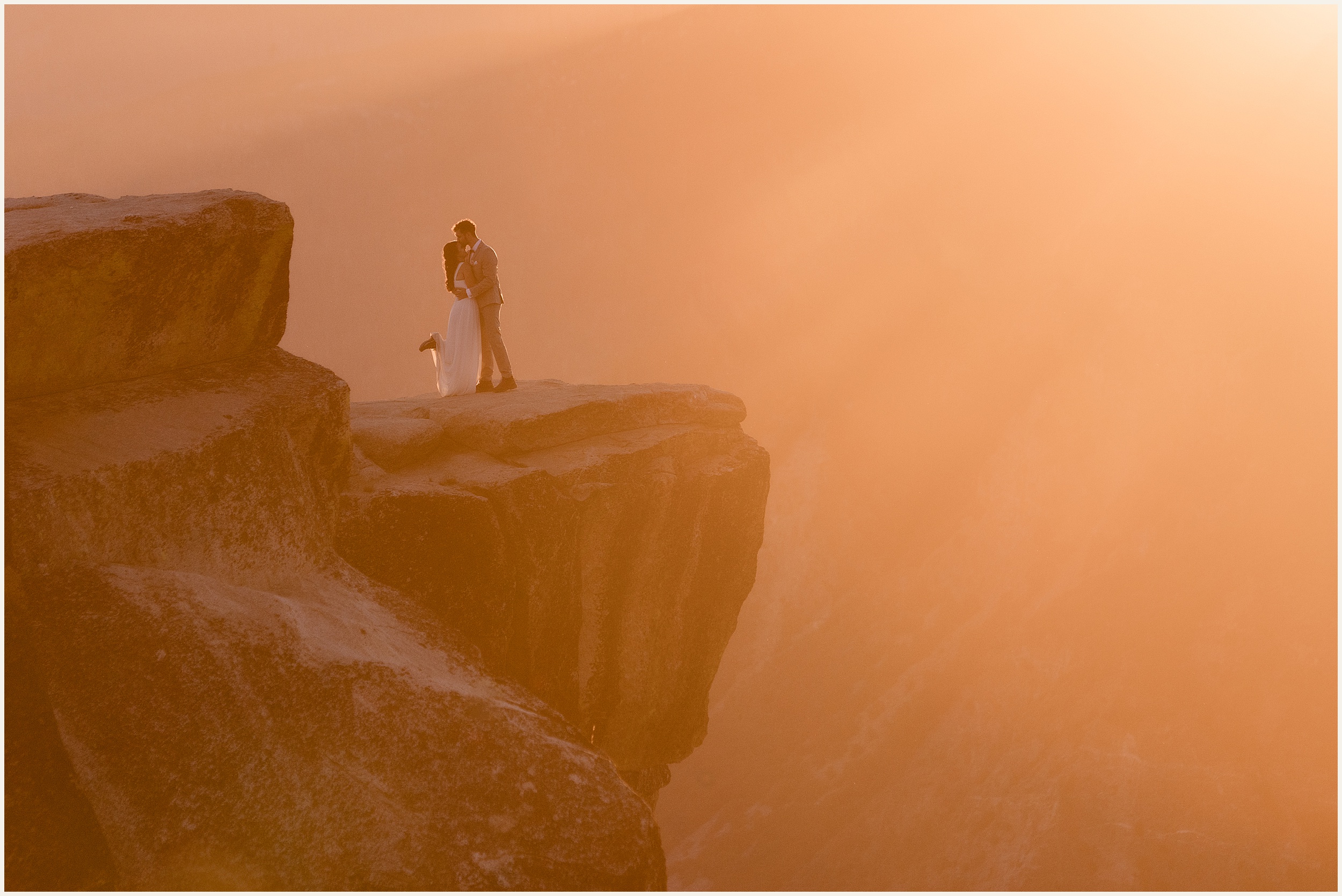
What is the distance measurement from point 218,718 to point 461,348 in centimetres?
656

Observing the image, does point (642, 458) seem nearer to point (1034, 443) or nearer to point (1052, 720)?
point (1052, 720)

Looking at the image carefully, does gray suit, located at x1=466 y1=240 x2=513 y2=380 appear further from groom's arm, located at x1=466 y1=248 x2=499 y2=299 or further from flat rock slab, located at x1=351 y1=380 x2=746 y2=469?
flat rock slab, located at x1=351 y1=380 x2=746 y2=469

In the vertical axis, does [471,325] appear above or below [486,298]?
below

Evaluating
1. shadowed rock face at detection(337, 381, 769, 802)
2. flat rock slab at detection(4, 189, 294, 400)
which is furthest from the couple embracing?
flat rock slab at detection(4, 189, 294, 400)

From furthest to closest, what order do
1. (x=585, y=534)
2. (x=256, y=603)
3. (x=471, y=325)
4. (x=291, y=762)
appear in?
(x=471, y=325)
(x=585, y=534)
(x=256, y=603)
(x=291, y=762)

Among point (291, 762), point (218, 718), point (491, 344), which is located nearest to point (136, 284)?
point (218, 718)

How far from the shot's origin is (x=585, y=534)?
9758 millimetres

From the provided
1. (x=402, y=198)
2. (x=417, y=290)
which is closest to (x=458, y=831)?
(x=417, y=290)

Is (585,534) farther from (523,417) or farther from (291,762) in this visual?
(291,762)

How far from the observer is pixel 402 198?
58.7 metres

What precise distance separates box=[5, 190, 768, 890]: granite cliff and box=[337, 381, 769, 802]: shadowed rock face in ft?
0.13

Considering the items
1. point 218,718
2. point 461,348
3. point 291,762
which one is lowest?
point 291,762

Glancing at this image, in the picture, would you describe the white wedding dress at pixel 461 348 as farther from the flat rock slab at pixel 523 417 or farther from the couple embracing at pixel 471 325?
the flat rock slab at pixel 523 417

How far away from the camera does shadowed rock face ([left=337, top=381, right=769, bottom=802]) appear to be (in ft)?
28.0
